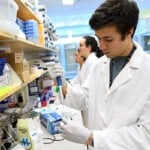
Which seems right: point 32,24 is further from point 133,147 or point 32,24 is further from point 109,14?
point 133,147

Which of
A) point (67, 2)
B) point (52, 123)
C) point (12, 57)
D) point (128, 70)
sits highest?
point (67, 2)

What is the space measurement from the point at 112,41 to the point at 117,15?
0.43 feet

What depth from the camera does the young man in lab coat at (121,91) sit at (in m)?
1.30

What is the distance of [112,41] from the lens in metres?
1.33

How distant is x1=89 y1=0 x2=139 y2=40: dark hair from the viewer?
1.30 metres

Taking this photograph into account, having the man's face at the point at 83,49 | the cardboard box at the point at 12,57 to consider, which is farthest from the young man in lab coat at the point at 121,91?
the man's face at the point at 83,49

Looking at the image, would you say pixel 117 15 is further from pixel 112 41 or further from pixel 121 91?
pixel 121 91

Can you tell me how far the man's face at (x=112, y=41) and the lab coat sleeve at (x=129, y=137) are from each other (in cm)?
30

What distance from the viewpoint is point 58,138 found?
77.0 inches

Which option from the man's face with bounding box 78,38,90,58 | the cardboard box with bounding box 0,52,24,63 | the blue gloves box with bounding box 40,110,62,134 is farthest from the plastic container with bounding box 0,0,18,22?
the man's face with bounding box 78,38,90,58

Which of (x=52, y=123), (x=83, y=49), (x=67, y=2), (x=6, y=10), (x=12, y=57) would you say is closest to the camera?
(x=6, y=10)

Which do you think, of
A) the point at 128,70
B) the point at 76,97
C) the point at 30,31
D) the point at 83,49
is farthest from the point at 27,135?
the point at 83,49

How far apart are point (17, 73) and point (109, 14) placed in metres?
0.71

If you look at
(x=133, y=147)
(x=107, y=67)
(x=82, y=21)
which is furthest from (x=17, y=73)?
(x=82, y=21)
